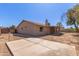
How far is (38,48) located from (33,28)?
32 centimetres

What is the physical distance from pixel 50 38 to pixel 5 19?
29.1 inches

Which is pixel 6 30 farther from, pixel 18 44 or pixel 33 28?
pixel 33 28

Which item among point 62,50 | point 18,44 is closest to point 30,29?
point 18,44

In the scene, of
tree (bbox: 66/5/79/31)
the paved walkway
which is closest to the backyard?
the paved walkway

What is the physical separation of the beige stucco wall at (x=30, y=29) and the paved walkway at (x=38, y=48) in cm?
11

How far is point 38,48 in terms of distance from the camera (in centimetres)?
304

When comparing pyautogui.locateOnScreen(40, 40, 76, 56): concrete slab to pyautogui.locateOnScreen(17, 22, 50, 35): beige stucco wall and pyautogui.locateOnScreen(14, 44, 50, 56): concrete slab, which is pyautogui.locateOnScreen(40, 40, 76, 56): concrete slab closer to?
pyautogui.locateOnScreen(14, 44, 50, 56): concrete slab

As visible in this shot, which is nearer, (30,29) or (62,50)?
(62,50)

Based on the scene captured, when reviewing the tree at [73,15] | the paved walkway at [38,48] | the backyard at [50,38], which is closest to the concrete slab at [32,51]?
the paved walkway at [38,48]

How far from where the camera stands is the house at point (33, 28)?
3.07 metres

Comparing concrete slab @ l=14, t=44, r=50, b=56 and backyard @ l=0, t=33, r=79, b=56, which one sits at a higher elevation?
backyard @ l=0, t=33, r=79, b=56

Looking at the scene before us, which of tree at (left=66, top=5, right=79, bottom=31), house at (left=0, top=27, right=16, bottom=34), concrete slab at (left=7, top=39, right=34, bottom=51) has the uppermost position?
tree at (left=66, top=5, right=79, bottom=31)

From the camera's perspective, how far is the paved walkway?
300 centimetres

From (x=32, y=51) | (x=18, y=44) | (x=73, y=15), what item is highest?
(x=73, y=15)
